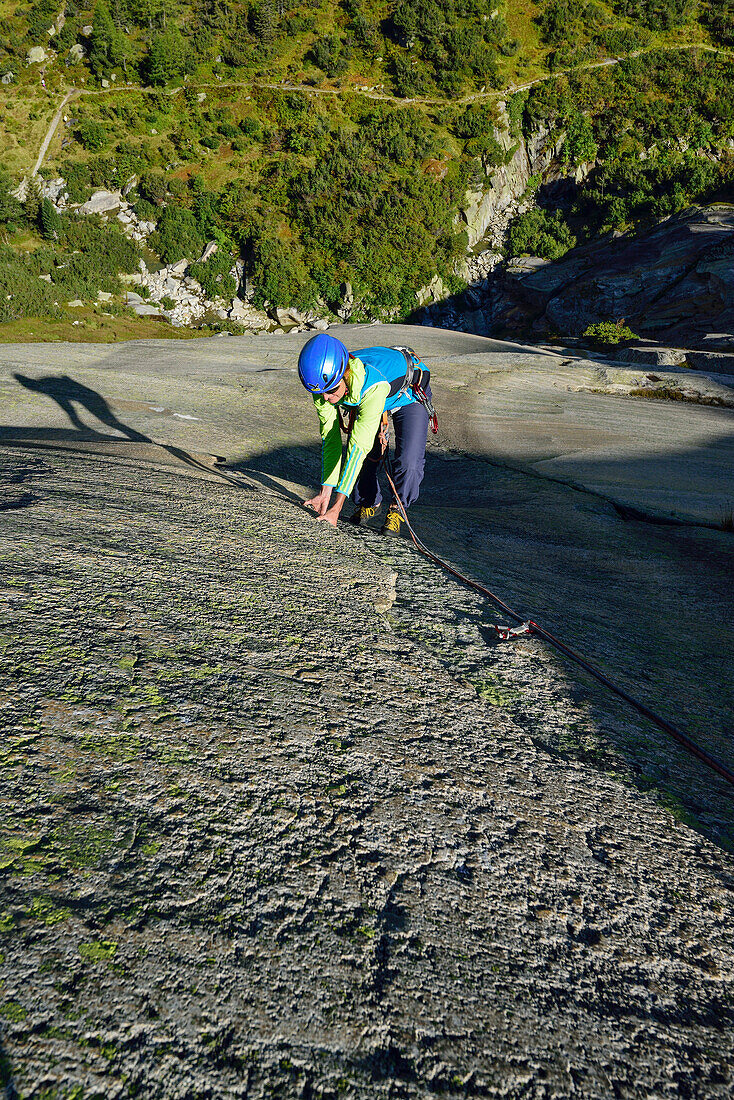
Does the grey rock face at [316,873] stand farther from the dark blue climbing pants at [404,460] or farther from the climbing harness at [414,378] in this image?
the climbing harness at [414,378]

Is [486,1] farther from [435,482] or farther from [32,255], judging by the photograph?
[435,482]

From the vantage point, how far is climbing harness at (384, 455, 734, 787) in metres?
2.27

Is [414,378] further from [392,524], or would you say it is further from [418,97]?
[418,97]

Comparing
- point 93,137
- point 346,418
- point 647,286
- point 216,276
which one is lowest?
point 346,418

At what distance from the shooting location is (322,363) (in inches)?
141

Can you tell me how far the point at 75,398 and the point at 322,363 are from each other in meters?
5.84

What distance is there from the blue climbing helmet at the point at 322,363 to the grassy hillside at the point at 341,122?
26.0 m

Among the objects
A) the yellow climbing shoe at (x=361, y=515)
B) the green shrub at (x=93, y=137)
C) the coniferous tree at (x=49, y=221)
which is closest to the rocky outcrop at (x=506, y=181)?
the green shrub at (x=93, y=137)

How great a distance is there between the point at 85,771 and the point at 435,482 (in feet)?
22.4

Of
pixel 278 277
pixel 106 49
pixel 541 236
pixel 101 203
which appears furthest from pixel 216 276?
pixel 106 49

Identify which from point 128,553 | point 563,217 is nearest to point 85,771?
point 128,553

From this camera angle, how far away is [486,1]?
50.6 m

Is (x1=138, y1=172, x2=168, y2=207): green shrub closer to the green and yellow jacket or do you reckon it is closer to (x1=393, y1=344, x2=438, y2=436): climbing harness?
(x1=393, y1=344, x2=438, y2=436): climbing harness

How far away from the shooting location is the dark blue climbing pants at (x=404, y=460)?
4.70 meters
